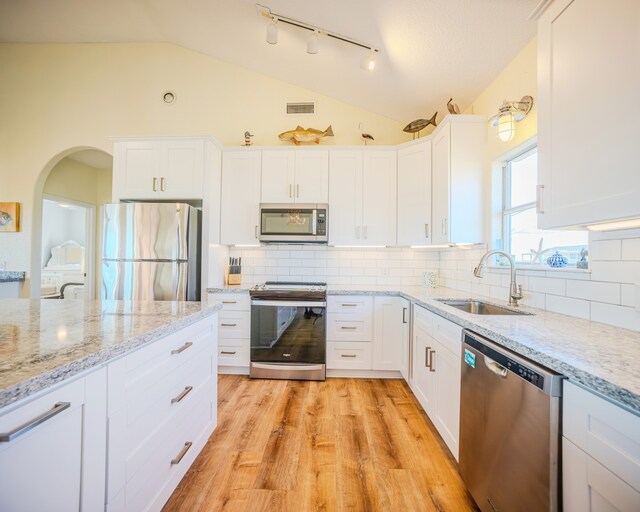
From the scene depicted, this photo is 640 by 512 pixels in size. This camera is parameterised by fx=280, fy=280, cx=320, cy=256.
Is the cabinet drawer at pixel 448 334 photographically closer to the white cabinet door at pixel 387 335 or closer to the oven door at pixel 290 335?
the white cabinet door at pixel 387 335

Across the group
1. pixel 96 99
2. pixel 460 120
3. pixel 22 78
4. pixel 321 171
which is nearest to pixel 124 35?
pixel 96 99

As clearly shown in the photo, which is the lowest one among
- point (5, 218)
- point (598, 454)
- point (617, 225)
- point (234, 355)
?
point (234, 355)

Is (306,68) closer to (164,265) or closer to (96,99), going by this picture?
(164,265)

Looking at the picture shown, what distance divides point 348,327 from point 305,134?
2.11 m

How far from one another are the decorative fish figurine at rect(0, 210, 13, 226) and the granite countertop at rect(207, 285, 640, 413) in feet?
16.2

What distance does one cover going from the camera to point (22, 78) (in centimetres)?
352

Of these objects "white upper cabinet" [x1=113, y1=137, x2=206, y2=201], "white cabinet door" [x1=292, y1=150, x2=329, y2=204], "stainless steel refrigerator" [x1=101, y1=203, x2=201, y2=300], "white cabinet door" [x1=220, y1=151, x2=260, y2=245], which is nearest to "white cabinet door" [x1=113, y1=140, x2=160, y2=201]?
"white upper cabinet" [x1=113, y1=137, x2=206, y2=201]

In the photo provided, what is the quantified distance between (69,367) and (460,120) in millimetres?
2865

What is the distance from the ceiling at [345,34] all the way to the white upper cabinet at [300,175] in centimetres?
85

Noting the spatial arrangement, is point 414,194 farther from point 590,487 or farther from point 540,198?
point 590,487

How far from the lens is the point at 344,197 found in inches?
119

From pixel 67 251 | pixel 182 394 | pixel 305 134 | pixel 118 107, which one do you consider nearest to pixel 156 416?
pixel 182 394

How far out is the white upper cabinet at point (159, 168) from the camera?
2.80 metres

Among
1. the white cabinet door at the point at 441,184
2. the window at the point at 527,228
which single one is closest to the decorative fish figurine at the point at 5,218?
the white cabinet door at the point at 441,184
